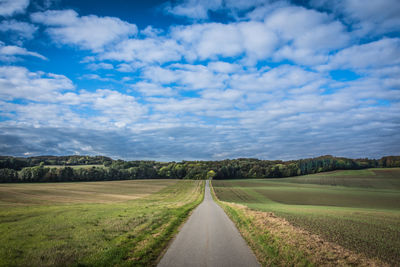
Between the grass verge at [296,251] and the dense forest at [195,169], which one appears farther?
the dense forest at [195,169]

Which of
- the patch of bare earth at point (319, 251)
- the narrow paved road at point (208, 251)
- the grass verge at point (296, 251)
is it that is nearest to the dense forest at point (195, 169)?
the narrow paved road at point (208, 251)

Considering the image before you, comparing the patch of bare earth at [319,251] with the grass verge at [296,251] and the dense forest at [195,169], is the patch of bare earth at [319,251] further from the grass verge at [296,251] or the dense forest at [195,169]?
the dense forest at [195,169]

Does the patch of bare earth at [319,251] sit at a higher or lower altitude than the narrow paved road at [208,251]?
higher

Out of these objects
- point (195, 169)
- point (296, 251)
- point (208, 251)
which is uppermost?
point (296, 251)

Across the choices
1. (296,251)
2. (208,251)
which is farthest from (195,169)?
(296,251)

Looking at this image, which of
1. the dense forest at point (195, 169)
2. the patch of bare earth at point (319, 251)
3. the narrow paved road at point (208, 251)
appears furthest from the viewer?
the dense forest at point (195, 169)

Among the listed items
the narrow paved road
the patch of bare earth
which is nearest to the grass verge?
the patch of bare earth

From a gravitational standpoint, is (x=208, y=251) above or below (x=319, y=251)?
below

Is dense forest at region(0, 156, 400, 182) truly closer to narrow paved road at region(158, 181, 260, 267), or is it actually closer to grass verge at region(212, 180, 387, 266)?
narrow paved road at region(158, 181, 260, 267)

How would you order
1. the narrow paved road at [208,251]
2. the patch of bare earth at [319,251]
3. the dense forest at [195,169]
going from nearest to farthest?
the patch of bare earth at [319,251]
the narrow paved road at [208,251]
the dense forest at [195,169]

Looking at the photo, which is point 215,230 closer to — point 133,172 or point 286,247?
point 286,247

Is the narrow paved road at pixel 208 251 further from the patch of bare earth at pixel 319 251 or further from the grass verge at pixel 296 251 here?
the patch of bare earth at pixel 319 251

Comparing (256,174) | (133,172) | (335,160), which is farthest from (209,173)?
(335,160)

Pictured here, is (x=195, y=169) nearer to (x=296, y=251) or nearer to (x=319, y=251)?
(x=296, y=251)
